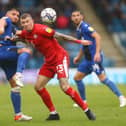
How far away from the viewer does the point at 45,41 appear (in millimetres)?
12414

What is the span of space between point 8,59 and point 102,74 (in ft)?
11.8

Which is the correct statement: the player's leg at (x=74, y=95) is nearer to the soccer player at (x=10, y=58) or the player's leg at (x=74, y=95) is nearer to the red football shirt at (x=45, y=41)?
the red football shirt at (x=45, y=41)

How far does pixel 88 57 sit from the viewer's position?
15812mm

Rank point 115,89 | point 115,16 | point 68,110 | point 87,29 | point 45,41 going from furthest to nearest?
point 115,16 → point 115,89 → point 87,29 → point 68,110 → point 45,41

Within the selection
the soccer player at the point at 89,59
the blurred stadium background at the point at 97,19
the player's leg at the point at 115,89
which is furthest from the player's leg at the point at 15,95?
the blurred stadium background at the point at 97,19

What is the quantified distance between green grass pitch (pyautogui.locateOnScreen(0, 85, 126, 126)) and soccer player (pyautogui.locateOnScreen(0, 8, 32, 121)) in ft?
0.93

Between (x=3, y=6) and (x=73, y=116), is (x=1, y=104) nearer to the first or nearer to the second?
(x=73, y=116)

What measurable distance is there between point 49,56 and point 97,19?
2084 cm

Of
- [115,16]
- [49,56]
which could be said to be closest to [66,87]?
[49,56]

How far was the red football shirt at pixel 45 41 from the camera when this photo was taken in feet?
40.4

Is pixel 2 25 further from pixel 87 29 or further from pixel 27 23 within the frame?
pixel 87 29

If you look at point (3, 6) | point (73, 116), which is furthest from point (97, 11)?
point (73, 116)

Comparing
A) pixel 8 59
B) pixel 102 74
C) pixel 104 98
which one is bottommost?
pixel 104 98

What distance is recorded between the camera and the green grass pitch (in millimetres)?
12102
